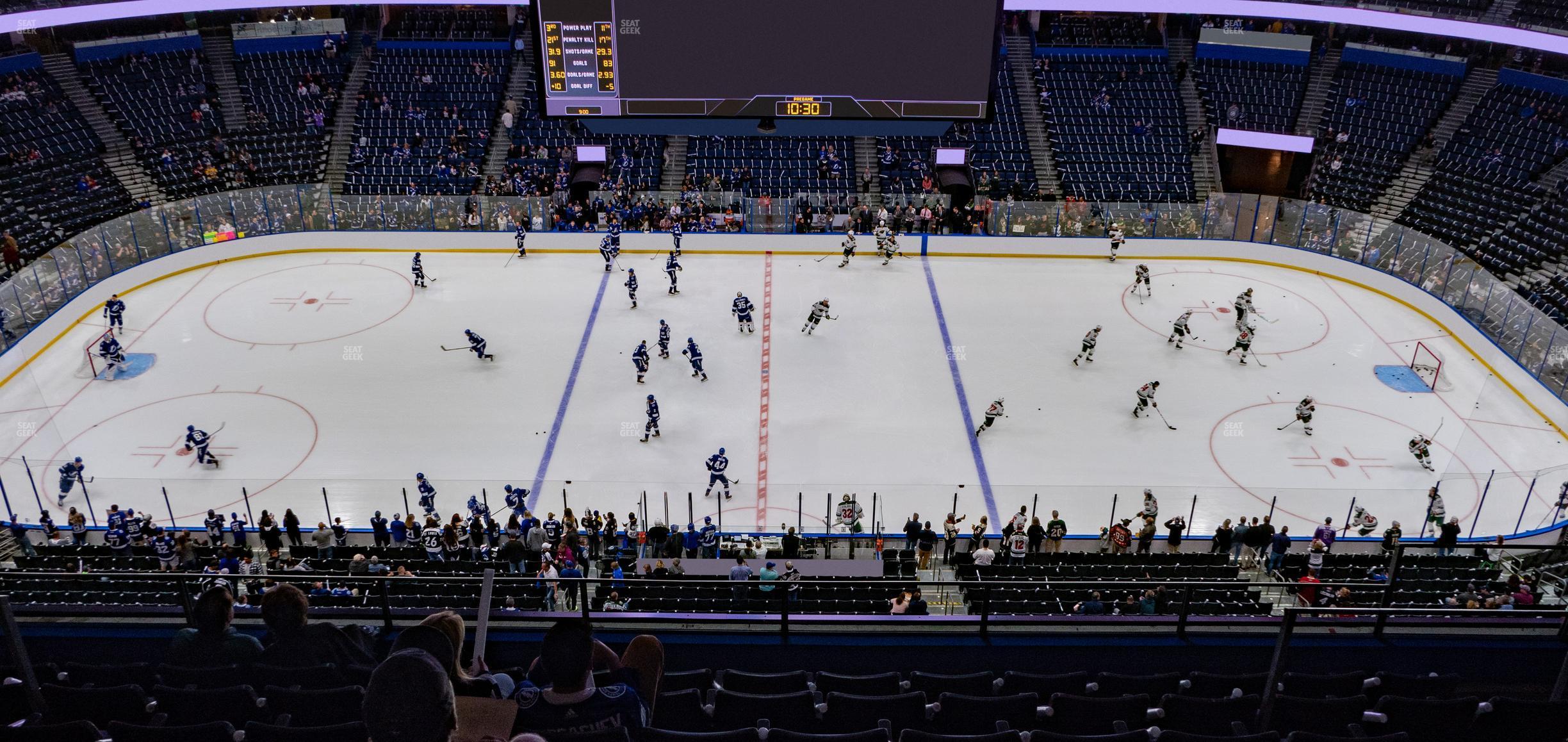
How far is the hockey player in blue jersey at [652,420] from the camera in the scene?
59.4 ft

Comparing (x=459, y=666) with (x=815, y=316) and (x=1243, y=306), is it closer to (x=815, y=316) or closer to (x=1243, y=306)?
(x=815, y=316)

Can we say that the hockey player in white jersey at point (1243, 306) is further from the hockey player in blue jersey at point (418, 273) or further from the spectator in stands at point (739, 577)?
the hockey player in blue jersey at point (418, 273)

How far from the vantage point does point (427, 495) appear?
48.9ft

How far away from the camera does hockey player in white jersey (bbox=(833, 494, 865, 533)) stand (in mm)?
14961

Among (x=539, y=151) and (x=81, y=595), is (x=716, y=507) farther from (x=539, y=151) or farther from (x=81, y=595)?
(x=539, y=151)

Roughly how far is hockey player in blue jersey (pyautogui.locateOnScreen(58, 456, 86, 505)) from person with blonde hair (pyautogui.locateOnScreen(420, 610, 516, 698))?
14573 mm

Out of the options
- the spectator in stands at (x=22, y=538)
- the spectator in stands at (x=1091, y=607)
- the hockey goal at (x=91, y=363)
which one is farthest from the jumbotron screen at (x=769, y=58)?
the hockey goal at (x=91, y=363)

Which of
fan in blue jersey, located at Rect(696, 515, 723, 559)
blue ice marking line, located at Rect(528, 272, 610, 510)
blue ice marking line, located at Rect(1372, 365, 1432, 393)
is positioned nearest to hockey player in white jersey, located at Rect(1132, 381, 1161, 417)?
blue ice marking line, located at Rect(1372, 365, 1432, 393)

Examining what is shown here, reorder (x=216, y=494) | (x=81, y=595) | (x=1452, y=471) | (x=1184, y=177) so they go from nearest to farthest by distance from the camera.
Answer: (x=81, y=595) → (x=216, y=494) → (x=1452, y=471) → (x=1184, y=177)

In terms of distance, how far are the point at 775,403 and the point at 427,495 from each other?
280 inches

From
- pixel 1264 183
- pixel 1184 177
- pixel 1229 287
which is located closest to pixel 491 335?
pixel 1229 287

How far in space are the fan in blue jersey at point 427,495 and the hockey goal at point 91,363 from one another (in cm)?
1009

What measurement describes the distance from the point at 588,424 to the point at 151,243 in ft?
47.1

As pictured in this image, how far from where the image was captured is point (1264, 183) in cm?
3356
